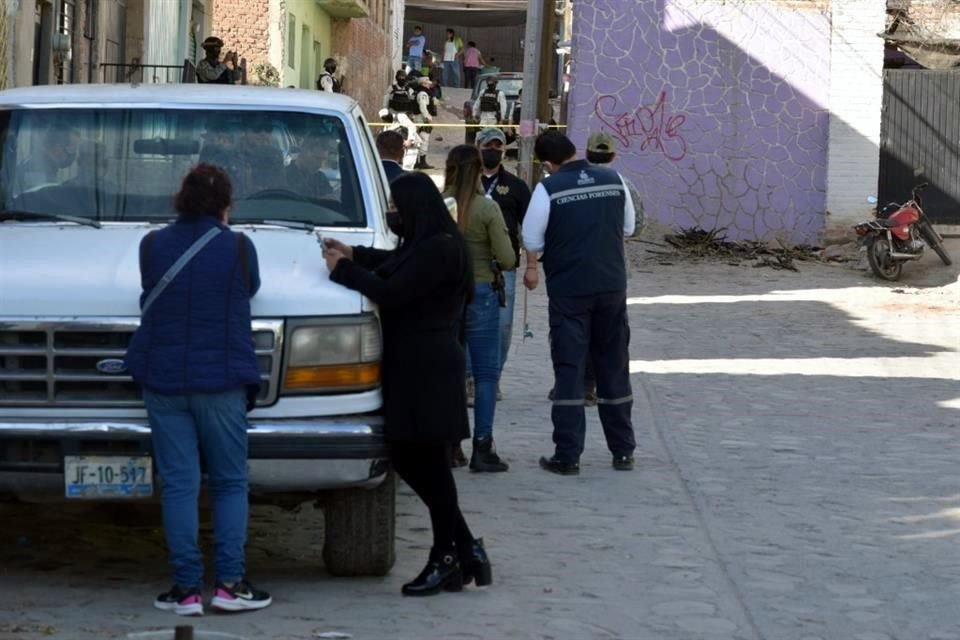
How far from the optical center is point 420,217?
6.62 metres

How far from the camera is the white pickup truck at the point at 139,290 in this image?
20.6 feet

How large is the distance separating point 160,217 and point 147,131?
1.70 feet

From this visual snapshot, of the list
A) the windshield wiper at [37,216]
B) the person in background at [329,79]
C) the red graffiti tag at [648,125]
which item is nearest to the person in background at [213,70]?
the red graffiti tag at [648,125]

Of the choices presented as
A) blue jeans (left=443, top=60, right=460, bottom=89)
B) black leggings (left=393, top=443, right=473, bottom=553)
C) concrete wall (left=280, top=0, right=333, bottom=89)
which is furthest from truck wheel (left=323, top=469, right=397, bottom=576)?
blue jeans (left=443, top=60, right=460, bottom=89)

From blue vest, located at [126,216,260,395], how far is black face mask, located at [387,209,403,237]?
0.88 metres

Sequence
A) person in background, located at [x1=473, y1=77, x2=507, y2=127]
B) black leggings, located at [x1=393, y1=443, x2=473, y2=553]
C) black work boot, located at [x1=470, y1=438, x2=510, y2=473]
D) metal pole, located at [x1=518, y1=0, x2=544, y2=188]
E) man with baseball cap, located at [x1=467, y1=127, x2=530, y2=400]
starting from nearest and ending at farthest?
black leggings, located at [x1=393, y1=443, x2=473, y2=553], black work boot, located at [x1=470, y1=438, x2=510, y2=473], man with baseball cap, located at [x1=467, y1=127, x2=530, y2=400], metal pole, located at [x1=518, y1=0, x2=544, y2=188], person in background, located at [x1=473, y1=77, x2=507, y2=127]

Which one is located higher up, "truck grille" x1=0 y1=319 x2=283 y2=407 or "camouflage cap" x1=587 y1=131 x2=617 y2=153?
"camouflage cap" x1=587 y1=131 x2=617 y2=153

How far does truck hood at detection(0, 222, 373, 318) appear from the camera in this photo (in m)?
6.28

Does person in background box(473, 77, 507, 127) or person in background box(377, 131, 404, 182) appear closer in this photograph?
person in background box(377, 131, 404, 182)

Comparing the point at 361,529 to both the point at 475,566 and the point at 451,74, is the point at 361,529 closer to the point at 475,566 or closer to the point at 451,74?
the point at 475,566

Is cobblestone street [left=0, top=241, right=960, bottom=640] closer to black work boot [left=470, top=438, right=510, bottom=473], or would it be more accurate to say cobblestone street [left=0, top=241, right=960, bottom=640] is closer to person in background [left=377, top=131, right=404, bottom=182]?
black work boot [left=470, top=438, right=510, bottom=473]

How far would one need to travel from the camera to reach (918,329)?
17656mm

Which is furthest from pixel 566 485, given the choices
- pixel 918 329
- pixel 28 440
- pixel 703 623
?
pixel 918 329

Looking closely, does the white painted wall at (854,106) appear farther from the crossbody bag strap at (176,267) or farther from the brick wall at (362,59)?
the brick wall at (362,59)
